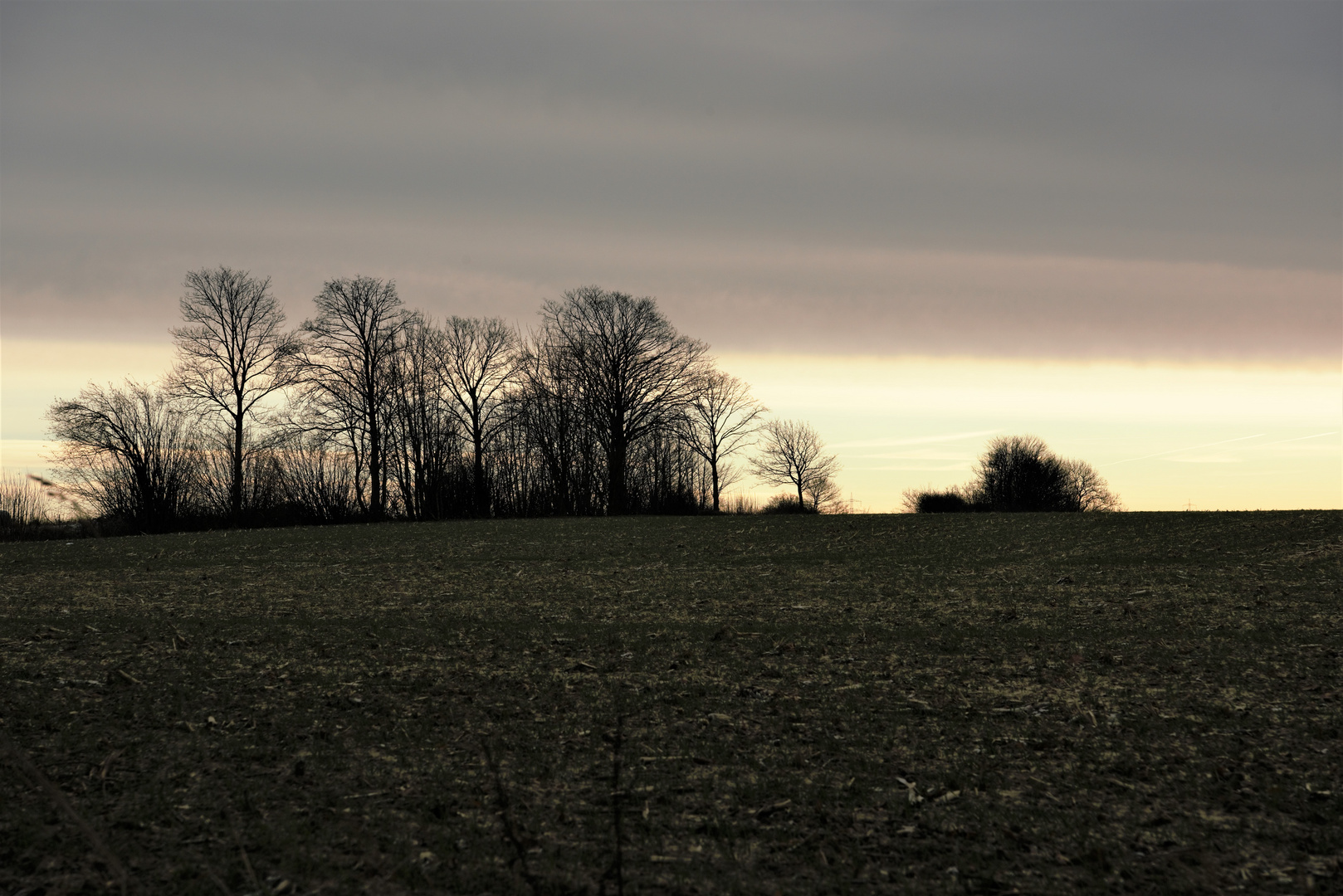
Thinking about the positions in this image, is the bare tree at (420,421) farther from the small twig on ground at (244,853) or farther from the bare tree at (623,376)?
the small twig on ground at (244,853)

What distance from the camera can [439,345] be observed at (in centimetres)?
3884

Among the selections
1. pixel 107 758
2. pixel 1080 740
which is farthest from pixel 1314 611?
pixel 107 758

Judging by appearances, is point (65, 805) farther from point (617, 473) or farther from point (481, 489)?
point (617, 473)

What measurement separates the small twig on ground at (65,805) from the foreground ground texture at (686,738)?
0.03 m

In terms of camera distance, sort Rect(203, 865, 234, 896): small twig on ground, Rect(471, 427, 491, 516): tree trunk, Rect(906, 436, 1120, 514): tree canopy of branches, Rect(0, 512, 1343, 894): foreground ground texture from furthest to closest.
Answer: Rect(906, 436, 1120, 514): tree canopy of branches < Rect(471, 427, 491, 516): tree trunk < Rect(0, 512, 1343, 894): foreground ground texture < Rect(203, 865, 234, 896): small twig on ground

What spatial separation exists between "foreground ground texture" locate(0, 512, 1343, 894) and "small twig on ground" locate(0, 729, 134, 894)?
3 cm

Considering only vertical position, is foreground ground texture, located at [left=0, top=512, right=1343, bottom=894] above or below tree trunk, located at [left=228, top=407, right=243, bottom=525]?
below

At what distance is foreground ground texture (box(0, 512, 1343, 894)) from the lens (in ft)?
11.2

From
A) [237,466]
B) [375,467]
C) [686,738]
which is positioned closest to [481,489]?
[375,467]

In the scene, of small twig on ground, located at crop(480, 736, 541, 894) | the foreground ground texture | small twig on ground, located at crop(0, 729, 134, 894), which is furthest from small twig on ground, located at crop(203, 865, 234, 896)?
small twig on ground, located at crop(480, 736, 541, 894)

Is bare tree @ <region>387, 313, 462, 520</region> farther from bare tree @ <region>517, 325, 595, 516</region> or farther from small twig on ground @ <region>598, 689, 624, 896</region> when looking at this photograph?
small twig on ground @ <region>598, 689, 624, 896</region>

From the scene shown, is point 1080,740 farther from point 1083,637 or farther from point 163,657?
point 163,657

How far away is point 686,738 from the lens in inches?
184

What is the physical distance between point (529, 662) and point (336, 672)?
1.28m
